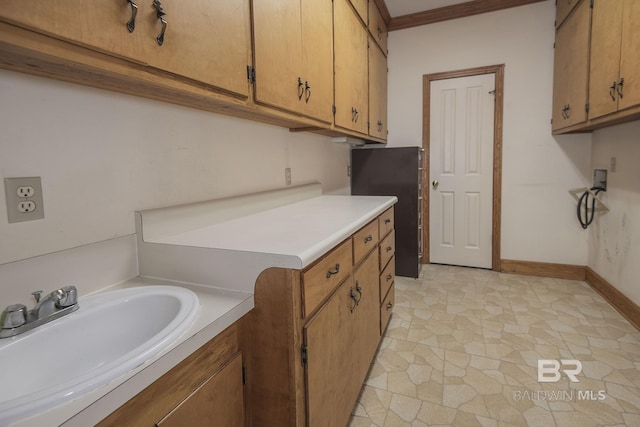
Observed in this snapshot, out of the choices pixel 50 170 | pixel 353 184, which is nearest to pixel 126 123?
pixel 50 170

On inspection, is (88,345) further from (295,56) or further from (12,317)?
(295,56)

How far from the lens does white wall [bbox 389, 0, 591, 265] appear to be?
10.4ft

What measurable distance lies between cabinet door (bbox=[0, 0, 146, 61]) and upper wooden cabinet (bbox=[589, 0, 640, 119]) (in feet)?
7.50

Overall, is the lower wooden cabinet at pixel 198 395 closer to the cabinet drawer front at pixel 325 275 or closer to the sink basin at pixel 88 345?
the sink basin at pixel 88 345

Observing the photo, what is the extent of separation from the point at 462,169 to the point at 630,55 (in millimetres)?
1835

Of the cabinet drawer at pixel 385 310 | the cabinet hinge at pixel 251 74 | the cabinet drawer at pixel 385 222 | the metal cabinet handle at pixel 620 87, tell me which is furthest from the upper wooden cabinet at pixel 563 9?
the cabinet hinge at pixel 251 74

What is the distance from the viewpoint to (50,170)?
90cm

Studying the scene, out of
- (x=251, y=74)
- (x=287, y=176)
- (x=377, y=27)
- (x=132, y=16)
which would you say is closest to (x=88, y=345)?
(x=132, y=16)

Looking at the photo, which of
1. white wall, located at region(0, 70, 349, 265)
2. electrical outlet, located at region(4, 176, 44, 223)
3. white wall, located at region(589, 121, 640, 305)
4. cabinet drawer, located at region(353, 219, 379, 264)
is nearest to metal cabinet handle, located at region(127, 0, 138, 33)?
white wall, located at region(0, 70, 349, 265)

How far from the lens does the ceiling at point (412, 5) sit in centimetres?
322

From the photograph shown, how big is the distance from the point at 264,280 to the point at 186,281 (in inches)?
11.3

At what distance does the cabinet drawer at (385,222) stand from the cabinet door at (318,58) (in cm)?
65

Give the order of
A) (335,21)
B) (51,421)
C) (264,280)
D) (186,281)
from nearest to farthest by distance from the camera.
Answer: (51,421) < (264,280) < (186,281) < (335,21)

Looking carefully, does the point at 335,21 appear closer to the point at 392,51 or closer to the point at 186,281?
the point at 186,281
